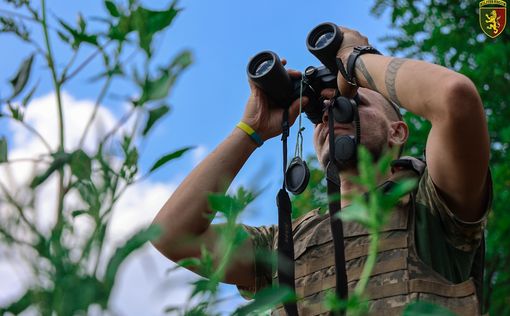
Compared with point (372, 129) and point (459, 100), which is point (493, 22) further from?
point (459, 100)

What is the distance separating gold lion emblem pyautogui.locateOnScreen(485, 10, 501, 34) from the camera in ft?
19.0

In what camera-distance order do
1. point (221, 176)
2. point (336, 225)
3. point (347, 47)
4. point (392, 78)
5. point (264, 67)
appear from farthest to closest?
point (264, 67) < point (221, 176) < point (347, 47) < point (392, 78) < point (336, 225)

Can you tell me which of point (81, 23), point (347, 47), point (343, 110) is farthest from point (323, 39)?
point (81, 23)

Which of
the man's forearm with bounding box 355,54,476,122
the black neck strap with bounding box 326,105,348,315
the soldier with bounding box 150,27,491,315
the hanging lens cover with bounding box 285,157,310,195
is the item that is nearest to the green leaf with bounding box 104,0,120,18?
the black neck strap with bounding box 326,105,348,315

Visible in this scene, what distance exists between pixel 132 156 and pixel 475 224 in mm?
1703

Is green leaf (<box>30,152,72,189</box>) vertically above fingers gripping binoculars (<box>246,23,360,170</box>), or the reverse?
green leaf (<box>30,152,72,189</box>)

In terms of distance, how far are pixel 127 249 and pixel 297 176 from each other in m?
1.68

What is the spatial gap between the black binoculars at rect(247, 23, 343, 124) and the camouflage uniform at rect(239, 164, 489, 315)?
394 mm

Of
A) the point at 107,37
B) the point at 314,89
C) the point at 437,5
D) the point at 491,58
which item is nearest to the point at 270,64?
the point at 314,89

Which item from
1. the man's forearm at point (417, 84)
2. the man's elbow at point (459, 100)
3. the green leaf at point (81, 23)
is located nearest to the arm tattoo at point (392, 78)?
the man's forearm at point (417, 84)

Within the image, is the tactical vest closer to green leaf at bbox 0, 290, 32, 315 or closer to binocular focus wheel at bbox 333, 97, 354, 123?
binocular focus wheel at bbox 333, 97, 354, 123

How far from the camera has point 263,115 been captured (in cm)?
A: 233

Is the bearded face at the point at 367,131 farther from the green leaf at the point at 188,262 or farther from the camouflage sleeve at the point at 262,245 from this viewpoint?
the green leaf at the point at 188,262

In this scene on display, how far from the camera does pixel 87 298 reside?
276 millimetres
